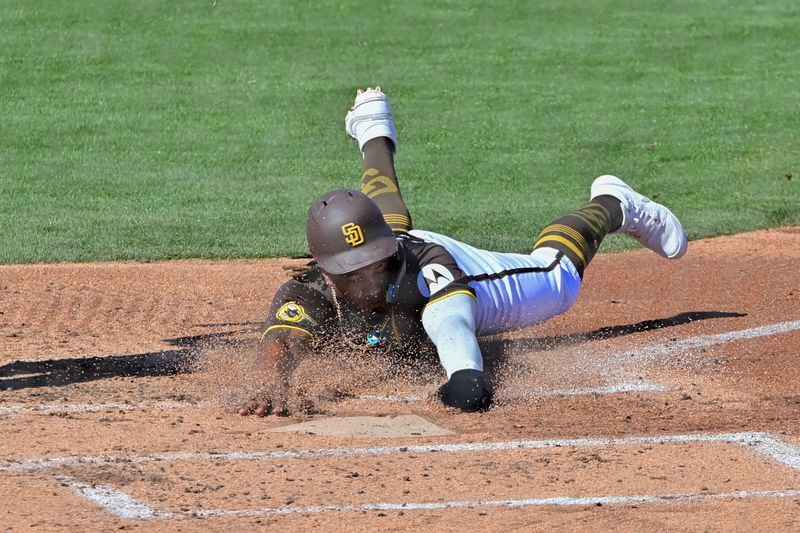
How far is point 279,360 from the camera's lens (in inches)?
224

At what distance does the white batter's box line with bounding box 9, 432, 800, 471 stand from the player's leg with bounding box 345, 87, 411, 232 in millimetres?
2021

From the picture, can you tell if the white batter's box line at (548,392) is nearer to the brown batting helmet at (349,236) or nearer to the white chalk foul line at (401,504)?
the brown batting helmet at (349,236)

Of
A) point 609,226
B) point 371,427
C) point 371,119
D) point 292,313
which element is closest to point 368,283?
point 292,313

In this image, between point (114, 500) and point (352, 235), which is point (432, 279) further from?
point (114, 500)

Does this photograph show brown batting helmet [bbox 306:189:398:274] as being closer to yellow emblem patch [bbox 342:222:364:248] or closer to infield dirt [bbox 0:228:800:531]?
yellow emblem patch [bbox 342:222:364:248]

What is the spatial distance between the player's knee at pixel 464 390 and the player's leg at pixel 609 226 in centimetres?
168

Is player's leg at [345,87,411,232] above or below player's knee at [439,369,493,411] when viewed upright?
above

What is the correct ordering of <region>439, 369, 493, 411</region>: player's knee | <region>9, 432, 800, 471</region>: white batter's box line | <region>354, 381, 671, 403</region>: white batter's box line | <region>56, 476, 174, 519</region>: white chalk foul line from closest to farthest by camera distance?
<region>56, 476, 174, 519</region>: white chalk foul line → <region>9, 432, 800, 471</region>: white batter's box line → <region>439, 369, 493, 411</region>: player's knee → <region>354, 381, 671, 403</region>: white batter's box line

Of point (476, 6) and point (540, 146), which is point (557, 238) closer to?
point (540, 146)

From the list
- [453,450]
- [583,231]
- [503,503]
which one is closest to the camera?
[503,503]

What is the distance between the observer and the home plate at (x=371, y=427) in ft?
16.9

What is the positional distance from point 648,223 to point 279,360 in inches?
97.4

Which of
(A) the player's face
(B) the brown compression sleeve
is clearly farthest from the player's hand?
(B) the brown compression sleeve

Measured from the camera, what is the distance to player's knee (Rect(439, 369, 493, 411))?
514cm
